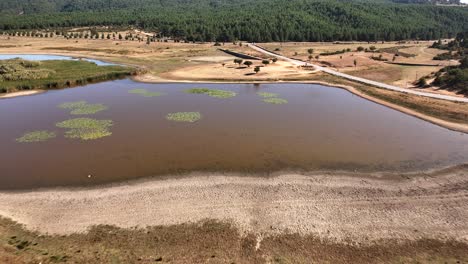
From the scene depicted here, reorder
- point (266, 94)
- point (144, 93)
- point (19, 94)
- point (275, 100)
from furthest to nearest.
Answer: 1. point (266, 94)
2. point (144, 93)
3. point (19, 94)
4. point (275, 100)

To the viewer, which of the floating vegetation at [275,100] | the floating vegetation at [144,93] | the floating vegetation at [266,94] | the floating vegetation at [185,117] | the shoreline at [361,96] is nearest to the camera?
the shoreline at [361,96]

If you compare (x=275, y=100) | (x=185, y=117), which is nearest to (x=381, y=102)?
(x=275, y=100)

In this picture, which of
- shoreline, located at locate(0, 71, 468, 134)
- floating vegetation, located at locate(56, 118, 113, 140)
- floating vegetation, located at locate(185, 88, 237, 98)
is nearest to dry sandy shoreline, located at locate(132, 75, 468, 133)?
shoreline, located at locate(0, 71, 468, 134)

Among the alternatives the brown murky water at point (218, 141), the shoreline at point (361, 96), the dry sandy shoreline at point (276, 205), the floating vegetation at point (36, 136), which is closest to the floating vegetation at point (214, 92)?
the brown murky water at point (218, 141)

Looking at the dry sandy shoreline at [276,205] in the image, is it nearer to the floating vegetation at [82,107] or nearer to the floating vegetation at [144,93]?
the floating vegetation at [82,107]

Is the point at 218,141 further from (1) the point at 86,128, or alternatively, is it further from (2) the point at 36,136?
(2) the point at 36,136

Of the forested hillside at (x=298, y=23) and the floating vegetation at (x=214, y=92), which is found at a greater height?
the forested hillside at (x=298, y=23)
